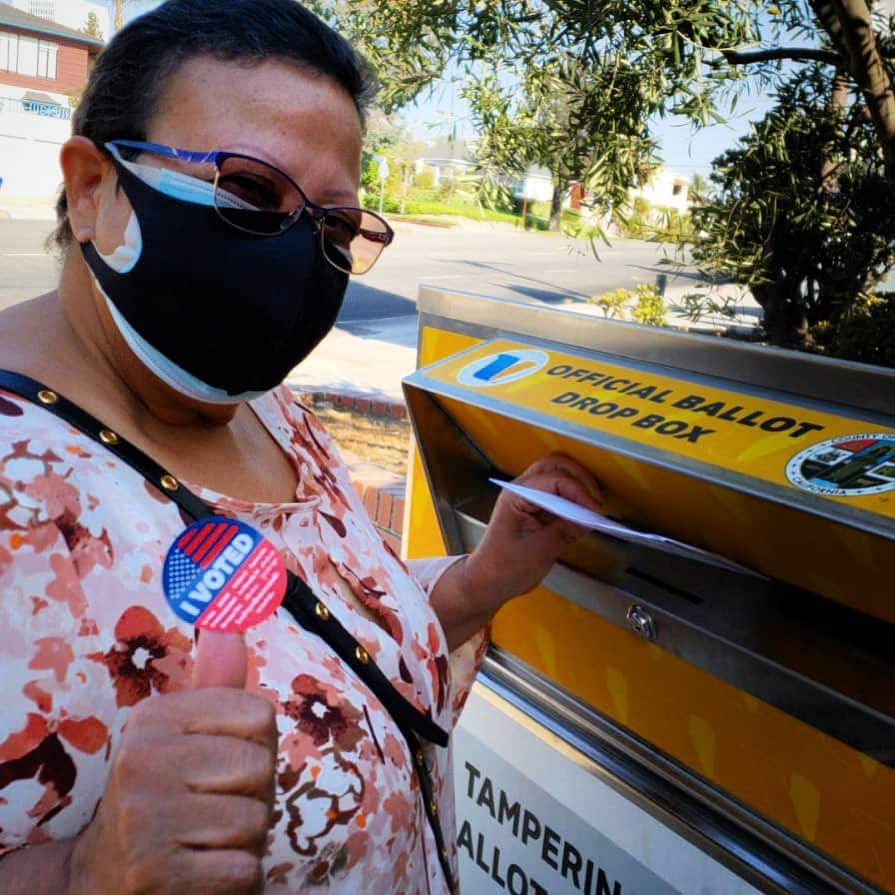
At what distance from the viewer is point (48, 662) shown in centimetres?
78

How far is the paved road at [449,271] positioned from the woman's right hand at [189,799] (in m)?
8.34

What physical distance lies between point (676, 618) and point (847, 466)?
494 millimetres

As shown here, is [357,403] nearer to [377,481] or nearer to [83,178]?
[377,481]

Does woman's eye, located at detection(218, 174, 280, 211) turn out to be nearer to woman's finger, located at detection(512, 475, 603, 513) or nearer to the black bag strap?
the black bag strap

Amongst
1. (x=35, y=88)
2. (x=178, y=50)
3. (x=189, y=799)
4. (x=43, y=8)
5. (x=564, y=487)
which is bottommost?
(x=35, y=88)

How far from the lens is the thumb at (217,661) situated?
2.24 feet

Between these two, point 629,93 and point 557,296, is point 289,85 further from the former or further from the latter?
point 557,296

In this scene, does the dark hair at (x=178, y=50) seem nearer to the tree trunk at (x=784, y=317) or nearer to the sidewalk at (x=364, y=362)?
the tree trunk at (x=784, y=317)

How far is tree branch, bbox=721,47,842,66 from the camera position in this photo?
9.59ft

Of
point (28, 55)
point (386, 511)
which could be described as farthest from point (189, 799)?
point (28, 55)

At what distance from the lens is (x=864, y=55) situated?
8.73 ft

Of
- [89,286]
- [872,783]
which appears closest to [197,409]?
[89,286]

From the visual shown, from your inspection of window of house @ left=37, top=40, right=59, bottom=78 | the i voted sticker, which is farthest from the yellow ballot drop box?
window of house @ left=37, top=40, right=59, bottom=78

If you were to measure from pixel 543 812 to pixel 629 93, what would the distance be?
2.04 metres
